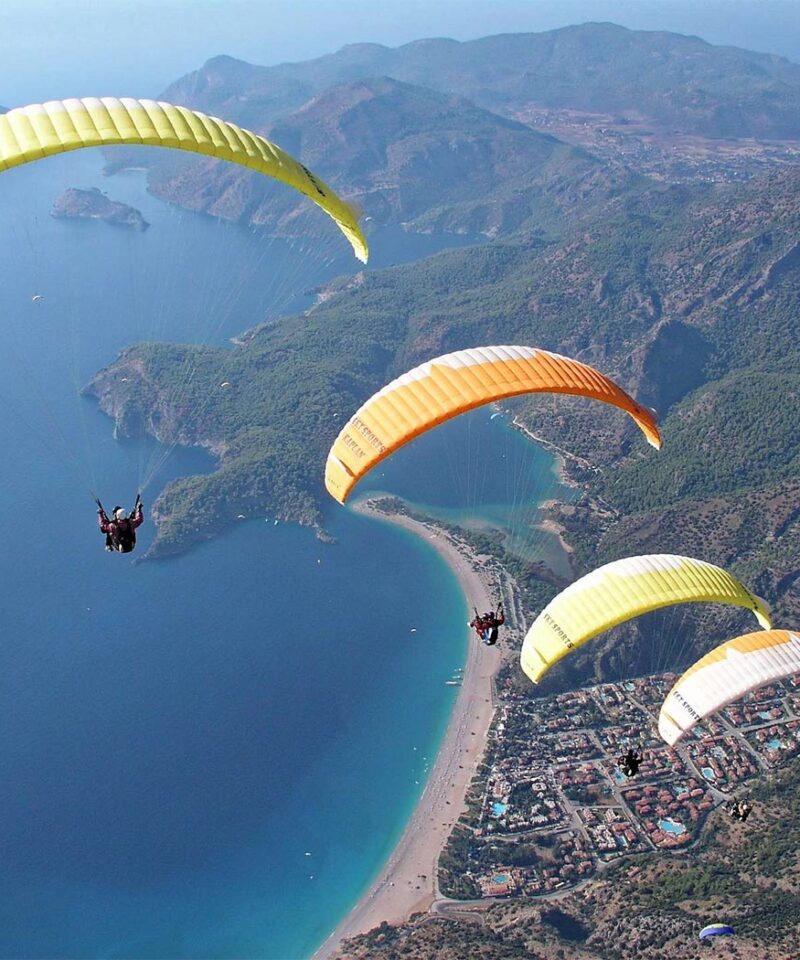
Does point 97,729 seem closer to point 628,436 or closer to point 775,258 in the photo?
point 628,436

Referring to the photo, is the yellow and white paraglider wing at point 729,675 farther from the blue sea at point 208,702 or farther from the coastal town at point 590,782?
the blue sea at point 208,702

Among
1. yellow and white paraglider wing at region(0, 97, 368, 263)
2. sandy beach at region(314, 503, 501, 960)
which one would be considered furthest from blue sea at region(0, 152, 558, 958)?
yellow and white paraglider wing at region(0, 97, 368, 263)

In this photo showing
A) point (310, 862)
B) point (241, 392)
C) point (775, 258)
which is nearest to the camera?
point (310, 862)

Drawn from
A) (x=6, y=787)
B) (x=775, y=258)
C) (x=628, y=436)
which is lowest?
(x=6, y=787)

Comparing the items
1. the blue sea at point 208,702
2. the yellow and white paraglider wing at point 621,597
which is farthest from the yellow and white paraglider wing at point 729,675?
the blue sea at point 208,702

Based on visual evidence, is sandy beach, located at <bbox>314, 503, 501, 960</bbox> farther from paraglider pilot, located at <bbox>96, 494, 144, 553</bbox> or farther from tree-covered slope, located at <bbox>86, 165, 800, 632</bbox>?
paraglider pilot, located at <bbox>96, 494, 144, 553</bbox>

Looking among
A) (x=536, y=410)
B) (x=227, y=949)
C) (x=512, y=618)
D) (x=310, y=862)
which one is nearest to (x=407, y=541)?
(x=512, y=618)
